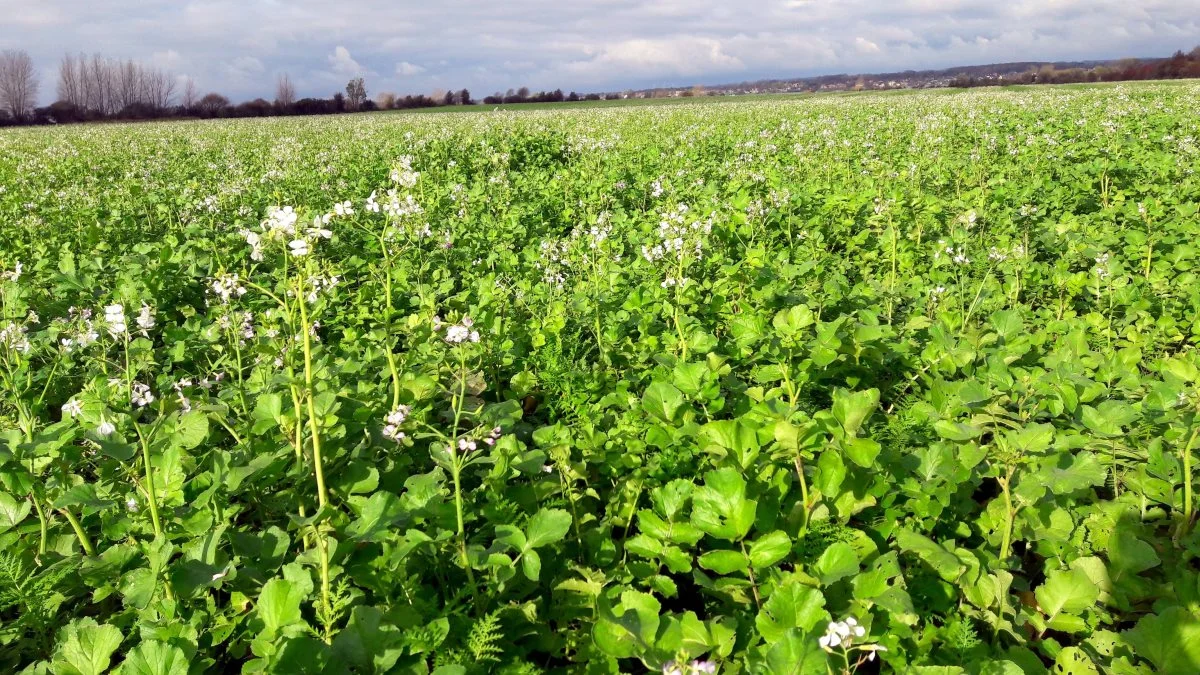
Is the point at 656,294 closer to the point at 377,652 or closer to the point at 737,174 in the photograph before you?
the point at 377,652

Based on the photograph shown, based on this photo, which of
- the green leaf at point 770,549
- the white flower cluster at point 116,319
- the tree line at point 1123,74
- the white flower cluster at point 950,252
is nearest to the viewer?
the green leaf at point 770,549

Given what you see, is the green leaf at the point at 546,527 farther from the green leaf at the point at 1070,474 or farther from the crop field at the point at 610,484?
the green leaf at the point at 1070,474

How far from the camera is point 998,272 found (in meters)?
5.85

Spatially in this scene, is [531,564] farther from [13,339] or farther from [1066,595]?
[13,339]

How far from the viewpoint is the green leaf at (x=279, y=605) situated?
1.68 meters

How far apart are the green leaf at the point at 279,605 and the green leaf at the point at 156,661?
19 centimetres

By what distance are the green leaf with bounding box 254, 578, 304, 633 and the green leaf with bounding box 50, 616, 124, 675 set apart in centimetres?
33

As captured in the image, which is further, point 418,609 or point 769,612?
point 418,609

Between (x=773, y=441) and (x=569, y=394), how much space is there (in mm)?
1127

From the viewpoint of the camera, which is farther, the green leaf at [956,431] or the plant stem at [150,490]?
the green leaf at [956,431]

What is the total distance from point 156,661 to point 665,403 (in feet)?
5.64

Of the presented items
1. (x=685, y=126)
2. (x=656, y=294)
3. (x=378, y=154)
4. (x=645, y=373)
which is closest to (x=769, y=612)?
(x=645, y=373)

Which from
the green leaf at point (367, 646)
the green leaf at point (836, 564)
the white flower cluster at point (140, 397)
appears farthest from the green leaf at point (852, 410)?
the white flower cluster at point (140, 397)

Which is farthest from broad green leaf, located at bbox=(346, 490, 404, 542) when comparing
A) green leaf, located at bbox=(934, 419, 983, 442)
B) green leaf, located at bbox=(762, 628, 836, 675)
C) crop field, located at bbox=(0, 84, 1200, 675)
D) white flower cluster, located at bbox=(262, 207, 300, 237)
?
green leaf, located at bbox=(934, 419, 983, 442)
